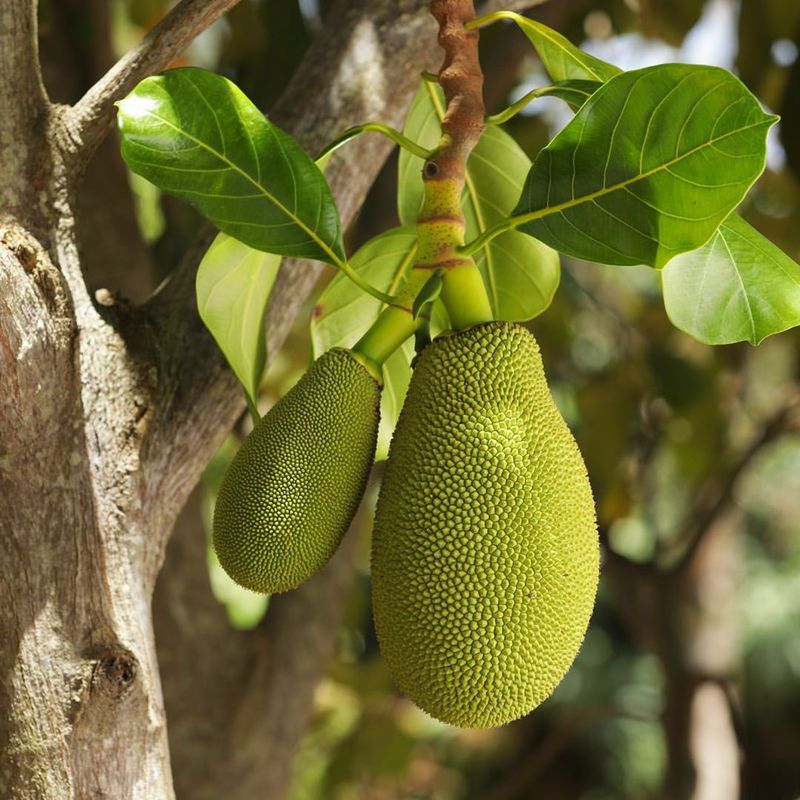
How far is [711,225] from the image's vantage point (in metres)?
0.45

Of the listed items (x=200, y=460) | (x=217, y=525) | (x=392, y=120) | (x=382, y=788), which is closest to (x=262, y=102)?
(x=392, y=120)

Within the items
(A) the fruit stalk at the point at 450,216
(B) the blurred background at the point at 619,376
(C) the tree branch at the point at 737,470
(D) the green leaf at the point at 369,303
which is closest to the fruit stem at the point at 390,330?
(A) the fruit stalk at the point at 450,216

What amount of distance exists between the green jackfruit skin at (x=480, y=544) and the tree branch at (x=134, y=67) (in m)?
0.20

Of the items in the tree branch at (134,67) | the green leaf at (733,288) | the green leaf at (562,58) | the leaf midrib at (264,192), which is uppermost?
the tree branch at (134,67)

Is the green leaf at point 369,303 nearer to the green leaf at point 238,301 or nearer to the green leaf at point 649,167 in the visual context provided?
the green leaf at point 238,301

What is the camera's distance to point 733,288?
54 centimetres

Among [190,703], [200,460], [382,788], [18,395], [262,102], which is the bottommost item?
[382,788]

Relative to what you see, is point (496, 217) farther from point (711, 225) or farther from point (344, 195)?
point (711, 225)

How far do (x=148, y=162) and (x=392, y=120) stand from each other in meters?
0.29

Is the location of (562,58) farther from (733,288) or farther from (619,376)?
(619,376)

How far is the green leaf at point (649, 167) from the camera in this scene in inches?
17.3

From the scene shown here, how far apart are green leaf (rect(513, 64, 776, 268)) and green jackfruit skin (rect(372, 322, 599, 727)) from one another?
0.06 metres

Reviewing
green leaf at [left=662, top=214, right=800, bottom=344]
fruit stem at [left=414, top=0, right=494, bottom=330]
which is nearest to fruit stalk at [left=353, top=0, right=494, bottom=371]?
fruit stem at [left=414, top=0, right=494, bottom=330]

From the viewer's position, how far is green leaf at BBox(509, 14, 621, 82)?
57 centimetres
